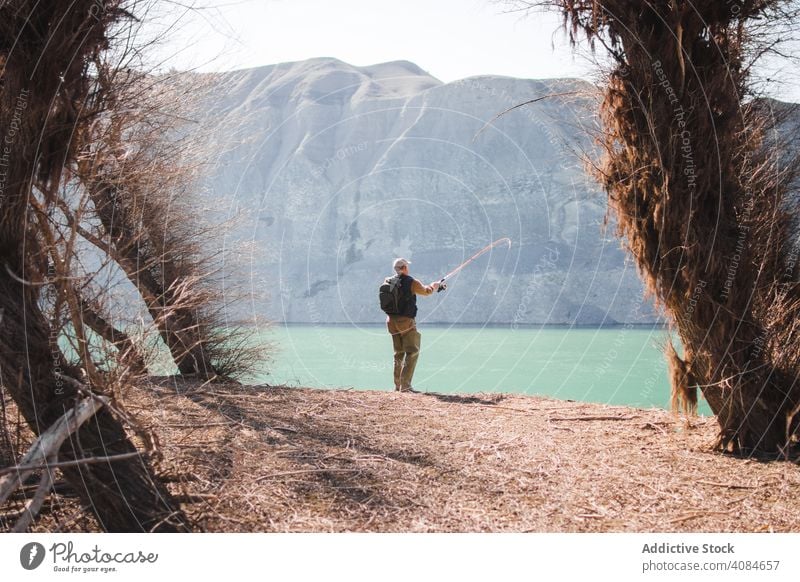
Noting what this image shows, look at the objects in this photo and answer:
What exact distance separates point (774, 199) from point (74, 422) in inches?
221

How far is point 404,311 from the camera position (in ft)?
33.9

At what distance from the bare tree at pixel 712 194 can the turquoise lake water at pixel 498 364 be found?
6.22 metres

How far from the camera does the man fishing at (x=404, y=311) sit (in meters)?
10.3

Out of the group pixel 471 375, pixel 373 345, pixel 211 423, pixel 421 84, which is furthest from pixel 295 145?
pixel 211 423

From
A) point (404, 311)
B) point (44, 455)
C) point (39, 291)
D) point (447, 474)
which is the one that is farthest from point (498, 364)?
point (44, 455)

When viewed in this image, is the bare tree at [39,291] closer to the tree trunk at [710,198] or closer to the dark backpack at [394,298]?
the tree trunk at [710,198]

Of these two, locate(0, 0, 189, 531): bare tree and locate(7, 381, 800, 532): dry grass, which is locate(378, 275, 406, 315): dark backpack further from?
locate(0, 0, 189, 531): bare tree

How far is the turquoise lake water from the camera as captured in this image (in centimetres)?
2064

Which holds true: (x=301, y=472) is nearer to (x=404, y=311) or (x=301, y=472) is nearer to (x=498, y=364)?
(x=404, y=311)

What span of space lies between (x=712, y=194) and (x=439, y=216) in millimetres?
49353

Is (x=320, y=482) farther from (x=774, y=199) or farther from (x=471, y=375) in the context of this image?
(x=471, y=375)

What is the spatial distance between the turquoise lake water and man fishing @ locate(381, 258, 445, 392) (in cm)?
145

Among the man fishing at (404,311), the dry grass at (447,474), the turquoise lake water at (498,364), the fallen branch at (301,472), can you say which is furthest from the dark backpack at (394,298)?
the fallen branch at (301,472)

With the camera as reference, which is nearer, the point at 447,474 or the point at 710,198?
the point at 447,474
